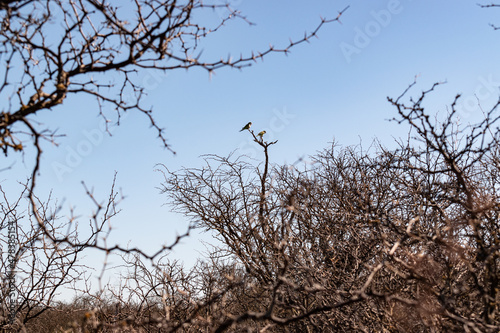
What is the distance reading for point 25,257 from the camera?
5.49 metres

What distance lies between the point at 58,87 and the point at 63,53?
0.32 meters

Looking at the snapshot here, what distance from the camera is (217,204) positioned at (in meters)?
9.78

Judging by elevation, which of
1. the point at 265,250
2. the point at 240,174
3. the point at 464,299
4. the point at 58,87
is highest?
the point at 240,174

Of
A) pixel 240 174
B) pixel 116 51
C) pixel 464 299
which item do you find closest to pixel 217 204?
pixel 240 174

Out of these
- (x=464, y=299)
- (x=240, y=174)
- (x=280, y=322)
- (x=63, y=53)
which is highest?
(x=240, y=174)

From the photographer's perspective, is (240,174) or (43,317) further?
(43,317)

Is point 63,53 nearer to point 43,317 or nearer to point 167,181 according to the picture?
point 167,181

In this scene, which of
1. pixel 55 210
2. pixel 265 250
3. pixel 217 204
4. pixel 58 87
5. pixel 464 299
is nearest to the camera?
pixel 58 87

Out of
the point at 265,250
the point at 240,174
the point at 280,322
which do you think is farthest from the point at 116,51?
the point at 240,174

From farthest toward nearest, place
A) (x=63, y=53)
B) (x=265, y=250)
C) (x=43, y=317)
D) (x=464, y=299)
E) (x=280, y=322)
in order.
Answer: (x=43, y=317)
(x=265, y=250)
(x=464, y=299)
(x=63, y=53)
(x=280, y=322)

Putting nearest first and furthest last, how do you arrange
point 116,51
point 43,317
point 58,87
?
1. point 58,87
2. point 116,51
3. point 43,317

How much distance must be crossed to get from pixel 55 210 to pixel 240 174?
4590 millimetres

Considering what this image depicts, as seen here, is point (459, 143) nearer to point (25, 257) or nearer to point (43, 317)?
point (25, 257)

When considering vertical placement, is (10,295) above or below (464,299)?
above
